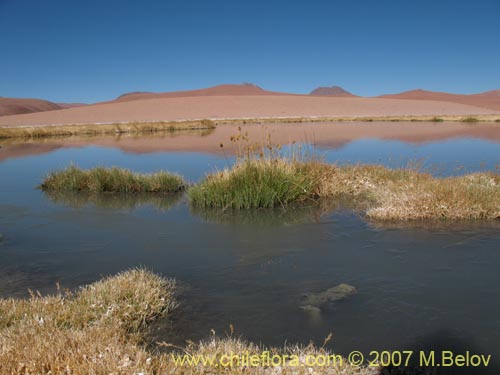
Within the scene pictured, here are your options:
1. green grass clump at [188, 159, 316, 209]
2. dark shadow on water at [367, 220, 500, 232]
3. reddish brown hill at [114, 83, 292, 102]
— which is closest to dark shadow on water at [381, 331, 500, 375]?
dark shadow on water at [367, 220, 500, 232]

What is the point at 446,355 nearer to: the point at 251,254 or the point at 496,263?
the point at 496,263

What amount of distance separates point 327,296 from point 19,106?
597ft

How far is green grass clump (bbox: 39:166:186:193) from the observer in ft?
38.6

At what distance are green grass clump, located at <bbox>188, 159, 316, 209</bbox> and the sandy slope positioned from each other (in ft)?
199

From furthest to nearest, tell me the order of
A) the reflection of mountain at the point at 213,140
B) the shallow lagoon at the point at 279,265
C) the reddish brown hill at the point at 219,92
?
the reddish brown hill at the point at 219,92, the reflection of mountain at the point at 213,140, the shallow lagoon at the point at 279,265

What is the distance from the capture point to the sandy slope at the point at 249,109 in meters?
72.5

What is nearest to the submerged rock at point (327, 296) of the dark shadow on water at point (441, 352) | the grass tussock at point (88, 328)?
the dark shadow on water at point (441, 352)

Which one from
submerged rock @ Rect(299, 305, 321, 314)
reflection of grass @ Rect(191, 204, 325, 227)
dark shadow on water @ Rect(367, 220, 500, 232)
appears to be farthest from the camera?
reflection of grass @ Rect(191, 204, 325, 227)

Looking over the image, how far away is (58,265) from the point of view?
20.3 ft

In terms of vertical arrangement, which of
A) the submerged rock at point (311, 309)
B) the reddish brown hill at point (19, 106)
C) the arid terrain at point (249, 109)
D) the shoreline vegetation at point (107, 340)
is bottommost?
the submerged rock at point (311, 309)

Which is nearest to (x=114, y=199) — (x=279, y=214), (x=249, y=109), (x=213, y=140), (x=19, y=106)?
(x=279, y=214)

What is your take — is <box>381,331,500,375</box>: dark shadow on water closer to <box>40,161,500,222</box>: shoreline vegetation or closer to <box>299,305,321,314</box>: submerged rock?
<box>299,305,321,314</box>: submerged rock

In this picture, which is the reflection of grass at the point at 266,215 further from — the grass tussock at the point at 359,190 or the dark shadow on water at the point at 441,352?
the dark shadow on water at the point at 441,352

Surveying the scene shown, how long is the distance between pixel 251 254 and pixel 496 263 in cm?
329
